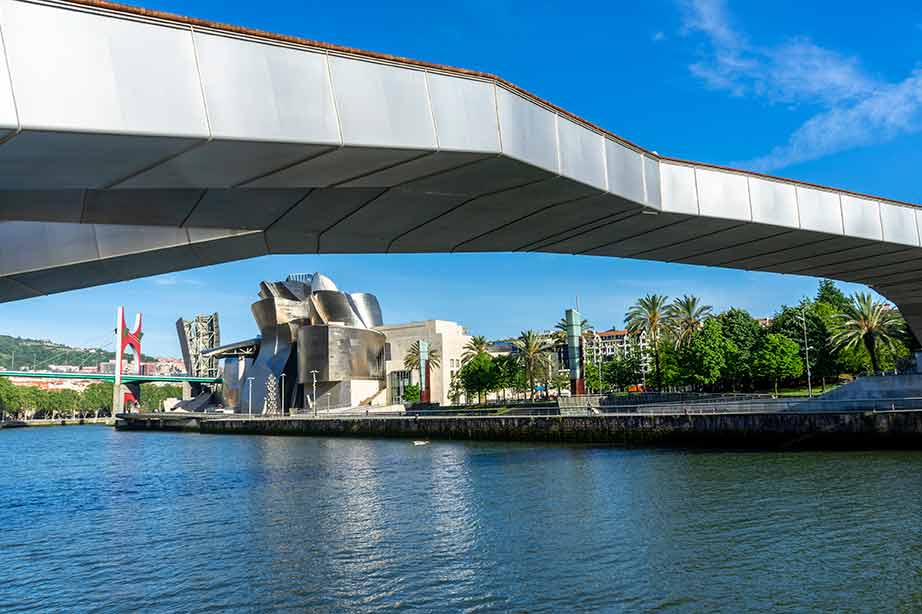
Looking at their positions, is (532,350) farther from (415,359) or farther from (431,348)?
(431,348)

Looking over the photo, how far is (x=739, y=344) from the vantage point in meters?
81.1

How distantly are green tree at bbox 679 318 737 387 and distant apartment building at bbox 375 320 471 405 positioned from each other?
4655cm

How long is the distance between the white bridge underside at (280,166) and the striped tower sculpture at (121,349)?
145196 millimetres

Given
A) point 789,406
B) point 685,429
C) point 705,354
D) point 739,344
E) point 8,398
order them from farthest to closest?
point 8,398 → point 739,344 → point 705,354 → point 685,429 → point 789,406

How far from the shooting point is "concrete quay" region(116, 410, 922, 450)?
117ft

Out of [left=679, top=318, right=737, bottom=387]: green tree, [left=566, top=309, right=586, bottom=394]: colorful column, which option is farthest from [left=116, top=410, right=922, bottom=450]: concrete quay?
[left=679, top=318, right=737, bottom=387]: green tree

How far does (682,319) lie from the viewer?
242 feet

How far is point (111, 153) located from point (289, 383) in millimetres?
106706

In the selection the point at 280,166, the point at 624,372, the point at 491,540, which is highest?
the point at 280,166

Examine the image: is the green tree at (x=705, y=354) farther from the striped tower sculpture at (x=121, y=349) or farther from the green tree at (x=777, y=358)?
the striped tower sculpture at (x=121, y=349)

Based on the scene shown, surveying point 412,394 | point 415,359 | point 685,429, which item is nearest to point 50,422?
point 412,394

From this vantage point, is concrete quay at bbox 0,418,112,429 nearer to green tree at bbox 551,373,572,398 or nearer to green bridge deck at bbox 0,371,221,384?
green bridge deck at bbox 0,371,221,384

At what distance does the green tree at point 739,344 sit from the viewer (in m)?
74.9

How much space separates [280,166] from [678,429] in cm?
3939
